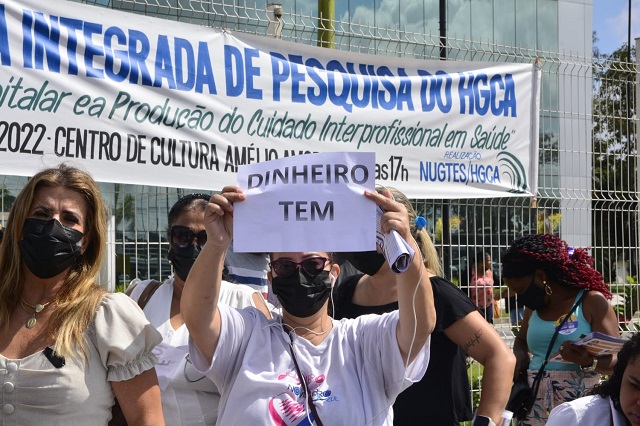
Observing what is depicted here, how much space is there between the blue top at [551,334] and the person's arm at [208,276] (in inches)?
106

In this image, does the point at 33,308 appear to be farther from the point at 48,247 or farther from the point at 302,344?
the point at 302,344

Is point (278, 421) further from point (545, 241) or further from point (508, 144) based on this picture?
point (508, 144)

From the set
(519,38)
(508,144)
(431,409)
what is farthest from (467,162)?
(519,38)

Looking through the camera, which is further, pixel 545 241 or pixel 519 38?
pixel 519 38

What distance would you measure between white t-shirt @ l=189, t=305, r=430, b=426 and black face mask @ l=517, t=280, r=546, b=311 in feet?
7.67

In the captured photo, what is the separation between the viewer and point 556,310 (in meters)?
4.77

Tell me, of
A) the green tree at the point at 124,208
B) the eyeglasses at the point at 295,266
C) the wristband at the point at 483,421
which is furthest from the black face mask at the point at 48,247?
the green tree at the point at 124,208

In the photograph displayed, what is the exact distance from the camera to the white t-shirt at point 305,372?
253cm

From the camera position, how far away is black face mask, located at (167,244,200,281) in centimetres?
343

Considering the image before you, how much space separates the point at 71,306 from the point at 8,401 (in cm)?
32

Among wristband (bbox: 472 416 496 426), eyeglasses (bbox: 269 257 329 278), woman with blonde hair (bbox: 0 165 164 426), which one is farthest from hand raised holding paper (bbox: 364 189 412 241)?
wristband (bbox: 472 416 496 426)

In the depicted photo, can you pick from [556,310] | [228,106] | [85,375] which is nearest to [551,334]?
[556,310]

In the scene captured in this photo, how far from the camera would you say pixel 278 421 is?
2.51 m

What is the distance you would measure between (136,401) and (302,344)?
555mm
